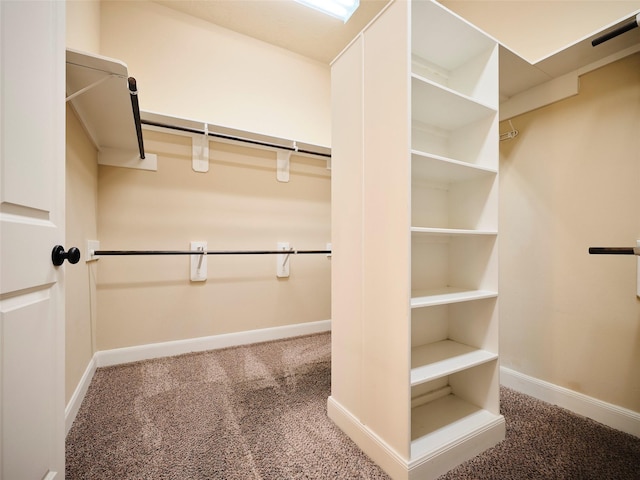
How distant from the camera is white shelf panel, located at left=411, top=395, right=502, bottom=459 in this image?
42.5 inches

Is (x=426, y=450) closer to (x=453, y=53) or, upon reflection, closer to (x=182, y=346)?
(x=453, y=53)

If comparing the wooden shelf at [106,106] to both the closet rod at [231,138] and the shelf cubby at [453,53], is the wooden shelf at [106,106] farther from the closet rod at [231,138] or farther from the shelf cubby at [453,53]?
the shelf cubby at [453,53]

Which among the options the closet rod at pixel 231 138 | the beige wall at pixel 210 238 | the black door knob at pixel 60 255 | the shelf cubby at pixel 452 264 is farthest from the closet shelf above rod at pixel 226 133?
the shelf cubby at pixel 452 264

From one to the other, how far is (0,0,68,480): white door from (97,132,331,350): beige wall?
1.29 meters

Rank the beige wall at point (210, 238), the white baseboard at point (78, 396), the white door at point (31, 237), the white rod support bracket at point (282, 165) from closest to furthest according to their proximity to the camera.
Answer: the white door at point (31, 237) < the white baseboard at point (78, 396) < the beige wall at point (210, 238) < the white rod support bracket at point (282, 165)

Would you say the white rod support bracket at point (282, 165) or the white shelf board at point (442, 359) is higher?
the white rod support bracket at point (282, 165)

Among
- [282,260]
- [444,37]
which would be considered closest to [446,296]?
[444,37]

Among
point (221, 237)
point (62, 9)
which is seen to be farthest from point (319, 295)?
point (62, 9)

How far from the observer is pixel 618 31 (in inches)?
43.8

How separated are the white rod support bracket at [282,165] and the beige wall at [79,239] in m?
1.34

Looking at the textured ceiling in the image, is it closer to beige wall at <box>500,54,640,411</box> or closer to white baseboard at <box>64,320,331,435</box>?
beige wall at <box>500,54,640,411</box>

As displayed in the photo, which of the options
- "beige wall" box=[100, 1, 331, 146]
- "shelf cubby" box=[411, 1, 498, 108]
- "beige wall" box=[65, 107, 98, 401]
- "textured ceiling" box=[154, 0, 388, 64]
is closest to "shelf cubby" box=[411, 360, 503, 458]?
"shelf cubby" box=[411, 1, 498, 108]

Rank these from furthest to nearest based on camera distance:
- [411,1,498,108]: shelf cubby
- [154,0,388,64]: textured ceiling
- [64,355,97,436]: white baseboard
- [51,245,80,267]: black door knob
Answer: [154,0,388,64]: textured ceiling → [64,355,97,436]: white baseboard → [411,1,498,108]: shelf cubby → [51,245,80,267]: black door knob

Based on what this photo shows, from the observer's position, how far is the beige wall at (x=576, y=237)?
1.29 m
